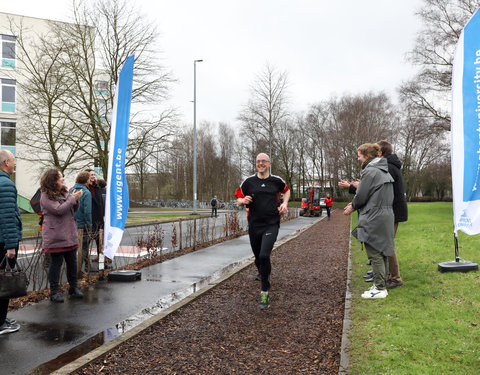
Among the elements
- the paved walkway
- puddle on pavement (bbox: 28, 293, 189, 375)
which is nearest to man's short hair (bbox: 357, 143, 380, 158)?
the paved walkway

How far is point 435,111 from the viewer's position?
1184 inches

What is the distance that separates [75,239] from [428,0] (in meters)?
30.5

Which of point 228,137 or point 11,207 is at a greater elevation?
point 228,137

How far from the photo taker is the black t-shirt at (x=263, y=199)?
18.6 ft

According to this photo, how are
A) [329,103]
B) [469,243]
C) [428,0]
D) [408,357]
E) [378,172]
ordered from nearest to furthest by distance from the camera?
[408,357] → [378,172] → [469,243] → [428,0] → [329,103]

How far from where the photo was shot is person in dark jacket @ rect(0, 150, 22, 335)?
14.4 ft

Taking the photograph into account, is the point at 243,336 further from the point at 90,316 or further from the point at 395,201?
the point at 395,201

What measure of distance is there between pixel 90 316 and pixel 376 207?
3.94 m

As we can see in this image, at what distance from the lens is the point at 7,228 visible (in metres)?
4.39

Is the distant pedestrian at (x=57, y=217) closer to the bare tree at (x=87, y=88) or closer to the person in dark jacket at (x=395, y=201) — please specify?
the person in dark jacket at (x=395, y=201)

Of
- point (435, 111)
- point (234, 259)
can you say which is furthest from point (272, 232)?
point (435, 111)

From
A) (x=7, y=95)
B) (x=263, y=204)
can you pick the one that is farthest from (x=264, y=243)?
(x=7, y=95)

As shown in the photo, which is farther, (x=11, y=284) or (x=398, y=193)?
(x=398, y=193)

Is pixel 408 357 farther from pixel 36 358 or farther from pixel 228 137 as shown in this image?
pixel 228 137
